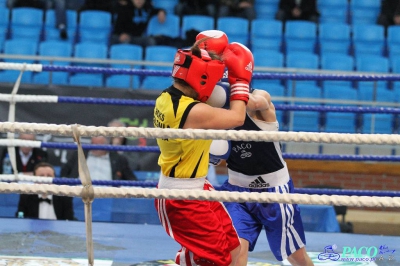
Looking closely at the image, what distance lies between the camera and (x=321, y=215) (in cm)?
539

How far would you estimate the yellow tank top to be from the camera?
2.78 m

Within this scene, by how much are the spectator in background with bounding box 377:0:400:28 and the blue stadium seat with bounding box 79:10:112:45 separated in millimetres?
3838

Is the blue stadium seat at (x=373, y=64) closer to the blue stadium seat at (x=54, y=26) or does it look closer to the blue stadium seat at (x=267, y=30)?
the blue stadium seat at (x=267, y=30)

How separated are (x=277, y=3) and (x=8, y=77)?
3983mm

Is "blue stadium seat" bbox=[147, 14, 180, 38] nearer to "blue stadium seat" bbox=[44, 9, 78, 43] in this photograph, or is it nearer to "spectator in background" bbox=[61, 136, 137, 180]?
"blue stadium seat" bbox=[44, 9, 78, 43]

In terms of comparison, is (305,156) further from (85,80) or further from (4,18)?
(4,18)

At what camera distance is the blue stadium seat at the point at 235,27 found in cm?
898

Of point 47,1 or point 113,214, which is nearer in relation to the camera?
point 113,214

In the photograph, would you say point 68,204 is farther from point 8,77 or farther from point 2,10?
point 2,10

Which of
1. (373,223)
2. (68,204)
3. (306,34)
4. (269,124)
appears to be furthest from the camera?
(306,34)

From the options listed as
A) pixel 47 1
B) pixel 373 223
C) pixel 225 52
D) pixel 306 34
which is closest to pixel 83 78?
pixel 47 1

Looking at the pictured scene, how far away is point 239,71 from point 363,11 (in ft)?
24.1

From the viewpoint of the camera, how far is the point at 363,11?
9703 mm
